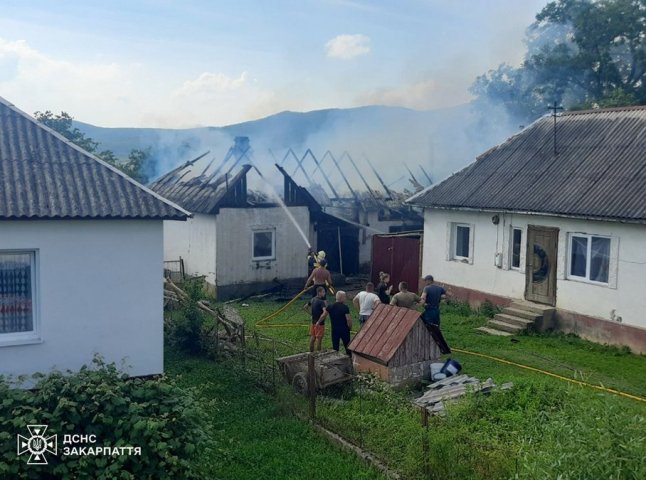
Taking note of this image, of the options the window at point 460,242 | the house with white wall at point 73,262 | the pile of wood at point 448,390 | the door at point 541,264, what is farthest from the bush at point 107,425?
the window at point 460,242

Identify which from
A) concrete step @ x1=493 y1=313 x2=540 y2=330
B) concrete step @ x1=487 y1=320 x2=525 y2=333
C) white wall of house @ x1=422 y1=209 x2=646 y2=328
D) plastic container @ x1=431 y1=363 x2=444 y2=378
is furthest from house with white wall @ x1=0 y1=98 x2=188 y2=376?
white wall of house @ x1=422 y1=209 x2=646 y2=328

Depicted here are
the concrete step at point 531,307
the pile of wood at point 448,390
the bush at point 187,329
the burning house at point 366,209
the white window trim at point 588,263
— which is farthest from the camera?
the burning house at point 366,209

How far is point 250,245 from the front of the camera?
73.6ft

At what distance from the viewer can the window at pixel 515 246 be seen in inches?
719

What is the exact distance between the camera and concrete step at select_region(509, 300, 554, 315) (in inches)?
663

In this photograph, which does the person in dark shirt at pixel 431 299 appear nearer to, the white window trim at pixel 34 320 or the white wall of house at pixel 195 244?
the white window trim at pixel 34 320

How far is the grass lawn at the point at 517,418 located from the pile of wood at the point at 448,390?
0.34 m

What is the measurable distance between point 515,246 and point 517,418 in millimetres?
9799

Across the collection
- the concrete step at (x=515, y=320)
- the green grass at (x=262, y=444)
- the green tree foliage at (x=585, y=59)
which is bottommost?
the green grass at (x=262, y=444)

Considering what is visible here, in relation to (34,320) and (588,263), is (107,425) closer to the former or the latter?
(34,320)

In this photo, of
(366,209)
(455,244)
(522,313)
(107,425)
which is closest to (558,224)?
(522,313)

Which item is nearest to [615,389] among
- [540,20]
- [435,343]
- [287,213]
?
[435,343]

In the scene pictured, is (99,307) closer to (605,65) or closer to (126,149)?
(605,65)

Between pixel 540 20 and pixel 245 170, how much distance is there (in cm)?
2384
